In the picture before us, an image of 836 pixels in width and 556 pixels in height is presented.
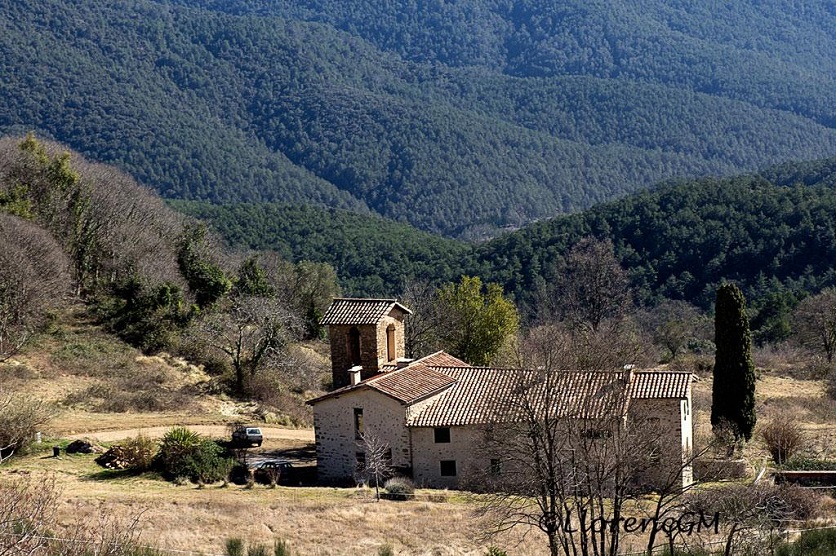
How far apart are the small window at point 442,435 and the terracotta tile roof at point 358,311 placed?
5388 millimetres

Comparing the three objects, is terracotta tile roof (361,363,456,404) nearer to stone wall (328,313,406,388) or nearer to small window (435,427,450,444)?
small window (435,427,450,444)

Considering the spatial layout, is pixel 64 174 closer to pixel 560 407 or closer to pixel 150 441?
pixel 150 441

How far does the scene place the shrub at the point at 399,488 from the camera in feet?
102

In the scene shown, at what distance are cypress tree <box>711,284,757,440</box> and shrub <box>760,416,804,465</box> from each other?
50.9 inches

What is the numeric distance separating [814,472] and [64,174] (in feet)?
123

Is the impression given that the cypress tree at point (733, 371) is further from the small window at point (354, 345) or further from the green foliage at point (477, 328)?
the green foliage at point (477, 328)

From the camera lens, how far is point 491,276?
92.0 meters

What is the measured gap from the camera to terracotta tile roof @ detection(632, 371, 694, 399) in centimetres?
3353

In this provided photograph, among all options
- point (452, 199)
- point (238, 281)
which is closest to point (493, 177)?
point (452, 199)

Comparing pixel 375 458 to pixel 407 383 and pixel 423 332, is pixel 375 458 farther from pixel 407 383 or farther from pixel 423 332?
pixel 423 332

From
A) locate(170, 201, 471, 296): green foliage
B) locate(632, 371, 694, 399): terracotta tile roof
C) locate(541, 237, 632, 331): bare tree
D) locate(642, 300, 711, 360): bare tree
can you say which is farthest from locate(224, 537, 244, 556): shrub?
locate(170, 201, 471, 296): green foliage

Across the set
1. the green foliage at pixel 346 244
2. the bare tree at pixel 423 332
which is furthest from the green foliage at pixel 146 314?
the green foliage at pixel 346 244

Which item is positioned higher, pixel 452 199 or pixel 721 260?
pixel 452 199

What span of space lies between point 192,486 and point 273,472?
2.32 meters
